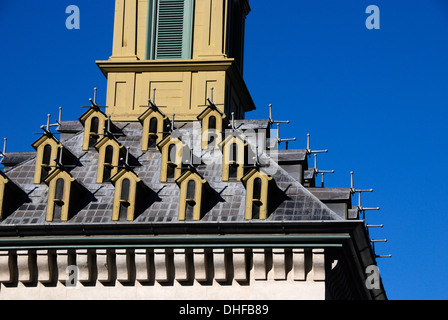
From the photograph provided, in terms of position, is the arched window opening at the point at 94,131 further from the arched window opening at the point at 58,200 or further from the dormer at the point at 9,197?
the dormer at the point at 9,197

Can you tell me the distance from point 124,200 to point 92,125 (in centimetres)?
506

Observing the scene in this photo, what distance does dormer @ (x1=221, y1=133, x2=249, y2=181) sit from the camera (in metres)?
46.3

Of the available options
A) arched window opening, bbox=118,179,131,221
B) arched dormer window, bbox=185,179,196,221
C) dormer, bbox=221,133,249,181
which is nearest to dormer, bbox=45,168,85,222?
arched window opening, bbox=118,179,131,221

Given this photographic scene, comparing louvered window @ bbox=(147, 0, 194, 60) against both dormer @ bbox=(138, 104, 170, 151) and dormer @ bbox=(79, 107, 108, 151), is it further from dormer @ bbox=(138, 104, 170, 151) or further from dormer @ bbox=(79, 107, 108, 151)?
dormer @ bbox=(79, 107, 108, 151)

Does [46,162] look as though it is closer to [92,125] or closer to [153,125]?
[92,125]

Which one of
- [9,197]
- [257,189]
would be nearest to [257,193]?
[257,189]

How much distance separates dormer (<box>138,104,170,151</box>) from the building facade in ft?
0.12

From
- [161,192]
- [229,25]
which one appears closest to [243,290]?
[161,192]

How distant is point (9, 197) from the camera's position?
46.4 m

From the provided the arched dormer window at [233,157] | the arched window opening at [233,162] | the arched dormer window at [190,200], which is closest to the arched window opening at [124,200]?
the arched dormer window at [190,200]

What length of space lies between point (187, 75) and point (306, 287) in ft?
41.0
